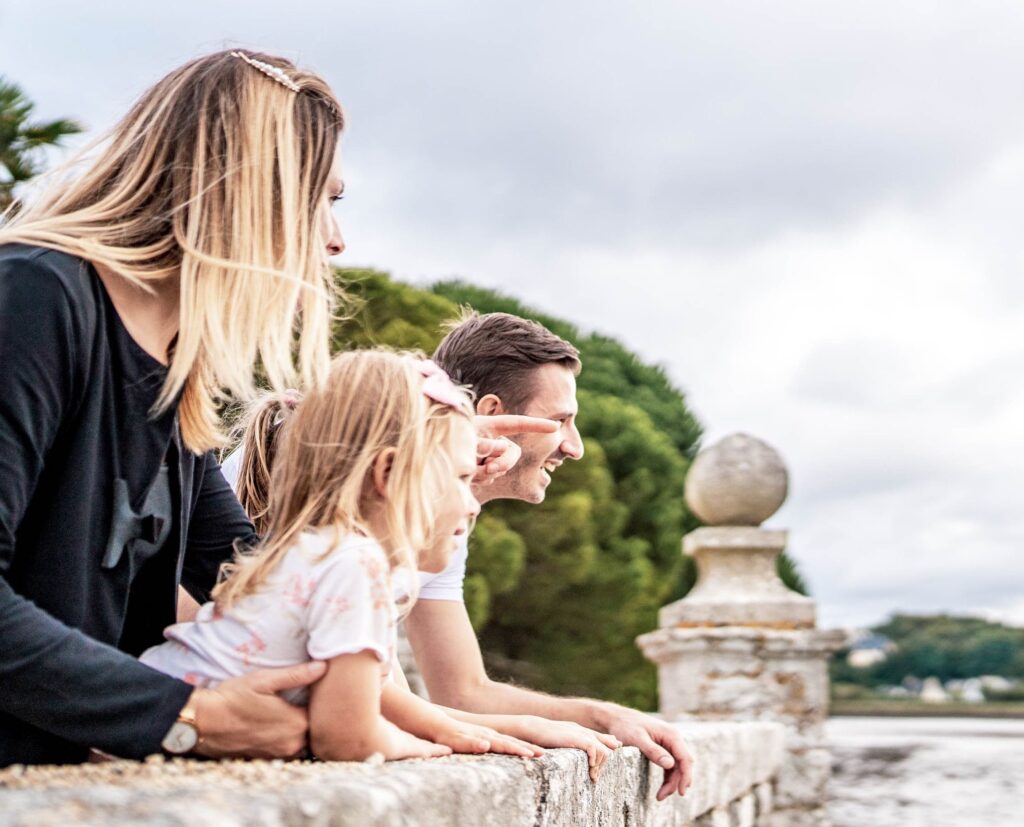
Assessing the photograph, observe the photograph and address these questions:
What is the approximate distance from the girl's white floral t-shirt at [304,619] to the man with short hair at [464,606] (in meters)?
0.65

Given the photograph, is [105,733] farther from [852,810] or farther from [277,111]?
[852,810]

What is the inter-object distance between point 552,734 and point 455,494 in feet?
1.71

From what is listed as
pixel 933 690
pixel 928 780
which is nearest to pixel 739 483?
pixel 928 780

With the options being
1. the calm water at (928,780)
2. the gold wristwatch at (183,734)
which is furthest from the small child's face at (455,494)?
the calm water at (928,780)

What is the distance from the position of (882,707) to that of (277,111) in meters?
43.1

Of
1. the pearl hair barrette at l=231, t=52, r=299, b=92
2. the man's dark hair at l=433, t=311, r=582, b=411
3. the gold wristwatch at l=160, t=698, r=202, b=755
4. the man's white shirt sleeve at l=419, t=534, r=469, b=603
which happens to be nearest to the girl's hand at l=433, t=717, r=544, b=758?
the gold wristwatch at l=160, t=698, r=202, b=755

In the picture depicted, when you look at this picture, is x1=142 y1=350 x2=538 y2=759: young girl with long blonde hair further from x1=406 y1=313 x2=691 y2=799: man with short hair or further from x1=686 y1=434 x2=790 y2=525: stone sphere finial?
x1=686 y1=434 x2=790 y2=525: stone sphere finial

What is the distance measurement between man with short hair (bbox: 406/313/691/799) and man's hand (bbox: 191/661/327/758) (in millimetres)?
673

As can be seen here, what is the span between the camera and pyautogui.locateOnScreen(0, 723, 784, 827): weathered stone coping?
3.51 feet

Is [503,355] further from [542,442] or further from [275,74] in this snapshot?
[275,74]

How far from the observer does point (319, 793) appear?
4.04ft

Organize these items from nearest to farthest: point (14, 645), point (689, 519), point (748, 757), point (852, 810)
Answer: point (14, 645) → point (748, 757) → point (852, 810) → point (689, 519)

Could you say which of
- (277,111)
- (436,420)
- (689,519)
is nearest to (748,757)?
(436,420)

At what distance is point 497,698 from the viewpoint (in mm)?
2734
